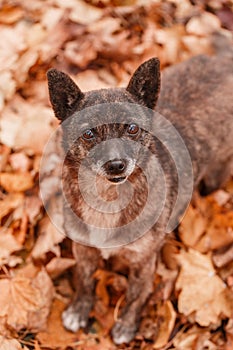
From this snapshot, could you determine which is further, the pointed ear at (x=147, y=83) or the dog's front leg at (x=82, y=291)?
the dog's front leg at (x=82, y=291)

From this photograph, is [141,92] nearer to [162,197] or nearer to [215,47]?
[162,197]

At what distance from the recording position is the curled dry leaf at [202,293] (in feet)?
13.9

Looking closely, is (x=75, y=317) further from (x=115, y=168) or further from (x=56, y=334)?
(x=115, y=168)

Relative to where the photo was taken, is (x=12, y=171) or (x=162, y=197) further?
(x=12, y=171)

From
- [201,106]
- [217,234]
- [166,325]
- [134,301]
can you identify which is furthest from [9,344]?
[201,106]

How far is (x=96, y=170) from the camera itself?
11.7 feet

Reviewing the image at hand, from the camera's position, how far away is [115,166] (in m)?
3.44

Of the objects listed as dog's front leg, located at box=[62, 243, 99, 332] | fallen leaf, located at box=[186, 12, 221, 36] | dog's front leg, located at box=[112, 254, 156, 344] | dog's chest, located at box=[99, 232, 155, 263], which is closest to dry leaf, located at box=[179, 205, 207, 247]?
dog's front leg, located at box=[112, 254, 156, 344]

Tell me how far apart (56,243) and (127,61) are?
242cm

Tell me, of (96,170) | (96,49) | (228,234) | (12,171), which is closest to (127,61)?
(96,49)

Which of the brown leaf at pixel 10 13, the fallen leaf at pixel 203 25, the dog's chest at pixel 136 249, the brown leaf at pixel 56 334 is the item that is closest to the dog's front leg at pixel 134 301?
the dog's chest at pixel 136 249

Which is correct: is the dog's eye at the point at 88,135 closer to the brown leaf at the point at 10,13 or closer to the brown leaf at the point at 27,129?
the brown leaf at the point at 27,129

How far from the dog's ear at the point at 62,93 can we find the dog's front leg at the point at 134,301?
135 centimetres

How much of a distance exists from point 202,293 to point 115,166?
1486 mm
